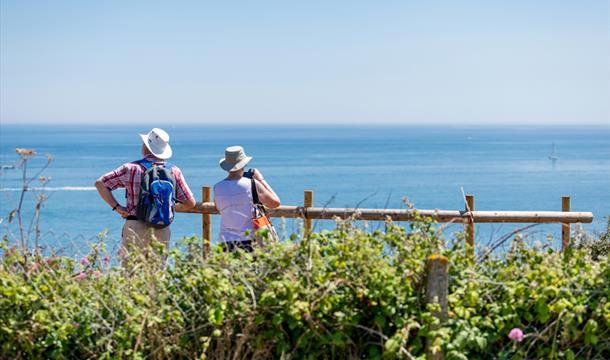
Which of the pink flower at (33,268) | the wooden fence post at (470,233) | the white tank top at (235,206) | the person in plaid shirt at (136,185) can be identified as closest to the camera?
the wooden fence post at (470,233)

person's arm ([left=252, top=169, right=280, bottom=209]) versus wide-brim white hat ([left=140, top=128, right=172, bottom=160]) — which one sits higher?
wide-brim white hat ([left=140, top=128, right=172, bottom=160])

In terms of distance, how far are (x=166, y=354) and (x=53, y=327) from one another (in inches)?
21.6

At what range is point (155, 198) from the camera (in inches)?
259

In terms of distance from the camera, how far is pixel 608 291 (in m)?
3.73

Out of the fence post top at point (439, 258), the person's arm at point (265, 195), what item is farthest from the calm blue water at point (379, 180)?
the fence post top at point (439, 258)

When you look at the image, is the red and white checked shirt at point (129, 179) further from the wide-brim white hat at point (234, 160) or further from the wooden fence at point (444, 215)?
the wooden fence at point (444, 215)

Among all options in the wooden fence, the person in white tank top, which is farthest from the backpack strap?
the wooden fence

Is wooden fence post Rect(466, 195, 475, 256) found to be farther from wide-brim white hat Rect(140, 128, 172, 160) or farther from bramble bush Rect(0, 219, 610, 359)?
wide-brim white hat Rect(140, 128, 172, 160)

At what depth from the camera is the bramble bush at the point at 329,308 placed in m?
3.65

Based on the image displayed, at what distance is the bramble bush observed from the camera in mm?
3650

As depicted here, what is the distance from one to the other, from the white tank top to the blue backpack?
0.40 meters

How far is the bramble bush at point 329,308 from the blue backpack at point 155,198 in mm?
2533

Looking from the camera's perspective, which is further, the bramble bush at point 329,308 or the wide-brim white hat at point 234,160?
the wide-brim white hat at point 234,160

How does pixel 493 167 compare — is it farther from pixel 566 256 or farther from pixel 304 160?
pixel 566 256
